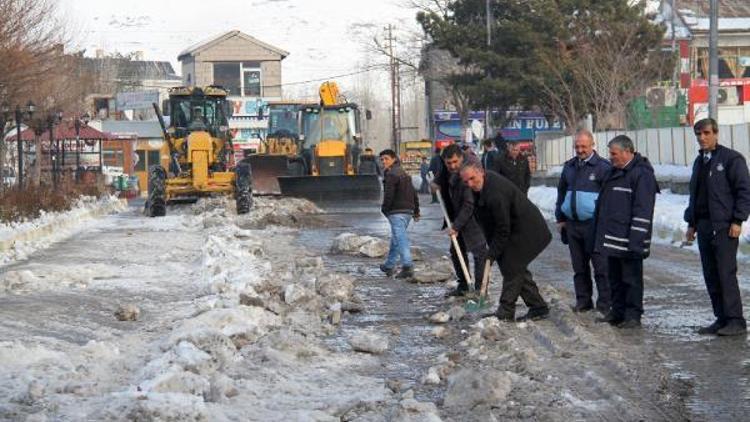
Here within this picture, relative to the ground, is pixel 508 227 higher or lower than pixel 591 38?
lower

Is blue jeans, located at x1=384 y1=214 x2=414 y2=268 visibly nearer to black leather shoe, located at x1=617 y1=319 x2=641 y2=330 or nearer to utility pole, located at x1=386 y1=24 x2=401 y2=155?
black leather shoe, located at x1=617 y1=319 x2=641 y2=330

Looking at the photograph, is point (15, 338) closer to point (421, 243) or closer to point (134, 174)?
point (421, 243)

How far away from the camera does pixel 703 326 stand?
1154 centimetres

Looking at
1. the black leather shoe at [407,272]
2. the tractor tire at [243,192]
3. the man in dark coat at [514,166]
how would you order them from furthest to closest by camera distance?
1. the tractor tire at [243,192]
2. the man in dark coat at [514,166]
3. the black leather shoe at [407,272]

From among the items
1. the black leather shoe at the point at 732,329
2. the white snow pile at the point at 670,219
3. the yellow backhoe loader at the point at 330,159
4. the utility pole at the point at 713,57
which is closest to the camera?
the black leather shoe at the point at 732,329

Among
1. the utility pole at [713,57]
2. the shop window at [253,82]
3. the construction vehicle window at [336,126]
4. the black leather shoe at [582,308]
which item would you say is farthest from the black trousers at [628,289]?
the shop window at [253,82]

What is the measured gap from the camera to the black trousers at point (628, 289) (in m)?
11.5

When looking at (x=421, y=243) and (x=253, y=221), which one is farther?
(x=253, y=221)

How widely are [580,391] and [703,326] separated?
3.53 metres

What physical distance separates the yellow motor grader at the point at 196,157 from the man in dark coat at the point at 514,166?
1120 centimetres

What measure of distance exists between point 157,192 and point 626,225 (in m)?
21.7

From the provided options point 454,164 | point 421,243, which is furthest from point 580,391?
point 421,243

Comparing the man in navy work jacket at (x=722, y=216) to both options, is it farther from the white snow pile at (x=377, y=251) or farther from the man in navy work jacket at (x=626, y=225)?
the white snow pile at (x=377, y=251)

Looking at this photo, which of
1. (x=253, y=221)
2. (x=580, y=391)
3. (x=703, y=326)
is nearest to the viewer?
(x=580, y=391)
